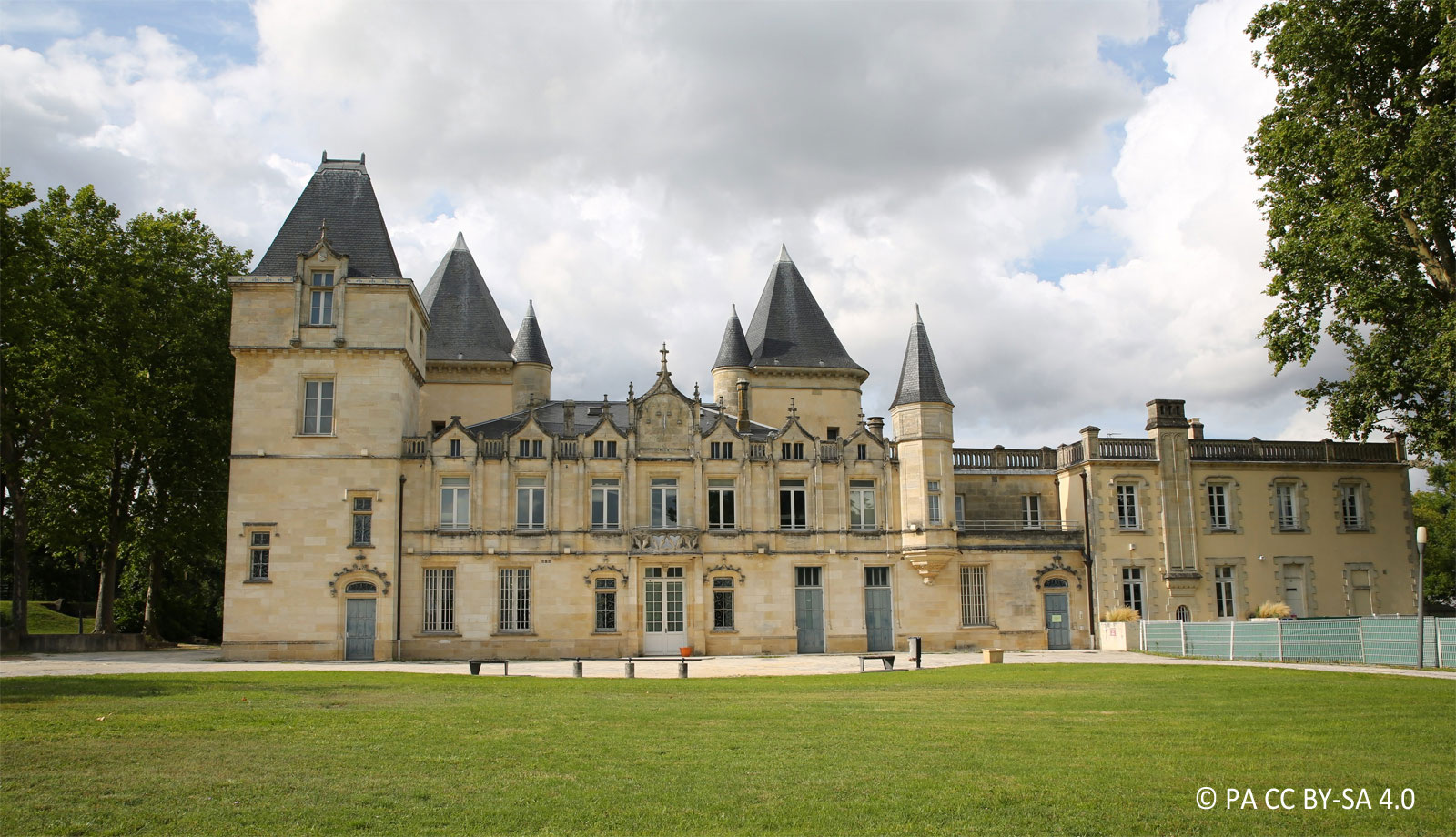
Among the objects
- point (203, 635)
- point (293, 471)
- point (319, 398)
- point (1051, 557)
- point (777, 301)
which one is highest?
point (777, 301)

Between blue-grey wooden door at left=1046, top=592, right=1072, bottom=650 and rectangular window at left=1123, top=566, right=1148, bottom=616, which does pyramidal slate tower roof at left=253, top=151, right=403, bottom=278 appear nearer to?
blue-grey wooden door at left=1046, top=592, right=1072, bottom=650

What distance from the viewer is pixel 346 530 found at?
105 ft

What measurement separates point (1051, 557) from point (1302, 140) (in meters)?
14.8

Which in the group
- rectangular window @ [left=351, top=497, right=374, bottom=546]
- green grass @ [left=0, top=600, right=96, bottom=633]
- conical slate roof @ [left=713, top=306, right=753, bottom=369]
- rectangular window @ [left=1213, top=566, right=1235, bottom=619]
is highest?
conical slate roof @ [left=713, top=306, right=753, bottom=369]

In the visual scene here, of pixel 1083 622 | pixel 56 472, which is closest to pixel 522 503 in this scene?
pixel 56 472

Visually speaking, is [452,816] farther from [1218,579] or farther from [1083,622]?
[1218,579]

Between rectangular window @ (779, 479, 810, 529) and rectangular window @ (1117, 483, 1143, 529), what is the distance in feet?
34.7

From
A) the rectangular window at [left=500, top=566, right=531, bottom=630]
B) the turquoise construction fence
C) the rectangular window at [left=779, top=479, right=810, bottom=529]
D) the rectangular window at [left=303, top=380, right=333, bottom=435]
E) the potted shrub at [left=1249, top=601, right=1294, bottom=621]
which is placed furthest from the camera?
the rectangular window at [left=779, top=479, right=810, bottom=529]

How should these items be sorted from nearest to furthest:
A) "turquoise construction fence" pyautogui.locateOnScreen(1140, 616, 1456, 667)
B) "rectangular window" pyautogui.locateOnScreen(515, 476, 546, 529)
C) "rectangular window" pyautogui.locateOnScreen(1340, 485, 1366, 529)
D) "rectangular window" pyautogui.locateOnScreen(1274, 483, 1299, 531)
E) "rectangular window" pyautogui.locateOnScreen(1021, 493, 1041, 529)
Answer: "turquoise construction fence" pyautogui.locateOnScreen(1140, 616, 1456, 667) < "rectangular window" pyautogui.locateOnScreen(515, 476, 546, 529) < "rectangular window" pyautogui.locateOnScreen(1274, 483, 1299, 531) < "rectangular window" pyautogui.locateOnScreen(1340, 485, 1366, 529) < "rectangular window" pyautogui.locateOnScreen(1021, 493, 1041, 529)

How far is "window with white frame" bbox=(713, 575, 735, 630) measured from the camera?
113ft

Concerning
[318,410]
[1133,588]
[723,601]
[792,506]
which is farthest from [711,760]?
[1133,588]

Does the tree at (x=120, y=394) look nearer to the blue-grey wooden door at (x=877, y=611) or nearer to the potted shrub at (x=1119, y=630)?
the blue-grey wooden door at (x=877, y=611)

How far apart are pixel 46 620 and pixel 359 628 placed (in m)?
18.1

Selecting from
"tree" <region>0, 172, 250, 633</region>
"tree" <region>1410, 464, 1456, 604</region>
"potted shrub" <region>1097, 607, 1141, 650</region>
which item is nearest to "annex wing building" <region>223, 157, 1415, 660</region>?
"potted shrub" <region>1097, 607, 1141, 650</region>
